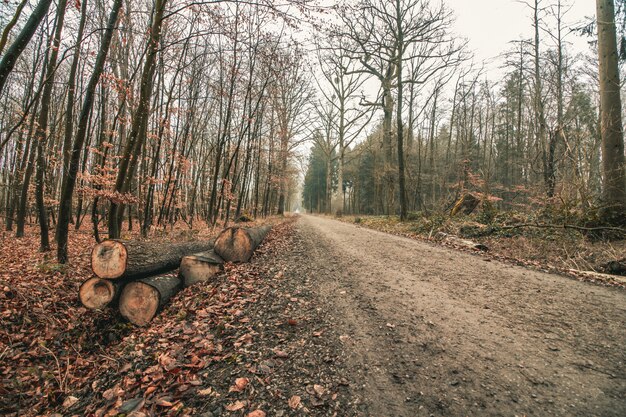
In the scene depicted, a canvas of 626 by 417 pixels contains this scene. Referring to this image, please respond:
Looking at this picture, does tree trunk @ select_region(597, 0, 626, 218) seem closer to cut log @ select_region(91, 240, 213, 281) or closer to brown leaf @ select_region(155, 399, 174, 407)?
brown leaf @ select_region(155, 399, 174, 407)

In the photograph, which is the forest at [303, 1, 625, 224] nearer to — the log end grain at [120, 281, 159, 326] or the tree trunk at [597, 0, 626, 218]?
the tree trunk at [597, 0, 626, 218]

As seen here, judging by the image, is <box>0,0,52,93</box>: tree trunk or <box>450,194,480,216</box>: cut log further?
<box>450,194,480,216</box>: cut log

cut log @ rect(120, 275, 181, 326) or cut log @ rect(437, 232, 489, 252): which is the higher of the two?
cut log @ rect(437, 232, 489, 252)

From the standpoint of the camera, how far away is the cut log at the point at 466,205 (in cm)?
1280

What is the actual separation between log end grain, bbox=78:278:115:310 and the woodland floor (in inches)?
8.2

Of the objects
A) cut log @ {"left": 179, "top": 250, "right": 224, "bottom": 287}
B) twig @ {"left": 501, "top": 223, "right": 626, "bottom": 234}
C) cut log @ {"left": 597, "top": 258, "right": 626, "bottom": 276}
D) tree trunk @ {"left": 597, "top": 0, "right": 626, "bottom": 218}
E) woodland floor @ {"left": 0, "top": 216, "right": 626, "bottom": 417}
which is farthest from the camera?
tree trunk @ {"left": 597, "top": 0, "right": 626, "bottom": 218}

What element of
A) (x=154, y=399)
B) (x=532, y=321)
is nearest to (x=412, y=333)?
(x=532, y=321)

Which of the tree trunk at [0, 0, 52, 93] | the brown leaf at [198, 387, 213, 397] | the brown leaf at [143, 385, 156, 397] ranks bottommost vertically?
the brown leaf at [143, 385, 156, 397]

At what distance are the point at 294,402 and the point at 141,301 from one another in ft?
10.8

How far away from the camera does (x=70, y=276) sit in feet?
18.8

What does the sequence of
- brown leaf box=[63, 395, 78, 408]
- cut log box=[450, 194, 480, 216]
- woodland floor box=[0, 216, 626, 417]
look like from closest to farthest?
woodland floor box=[0, 216, 626, 417], brown leaf box=[63, 395, 78, 408], cut log box=[450, 194, 480, 216]

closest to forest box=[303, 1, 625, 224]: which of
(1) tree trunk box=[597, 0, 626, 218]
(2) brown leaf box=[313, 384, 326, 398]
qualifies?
(1) tree trunk box=[597, 0, 626, 218]

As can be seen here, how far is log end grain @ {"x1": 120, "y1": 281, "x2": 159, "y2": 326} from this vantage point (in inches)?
165

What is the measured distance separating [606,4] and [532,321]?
32.7 ft
